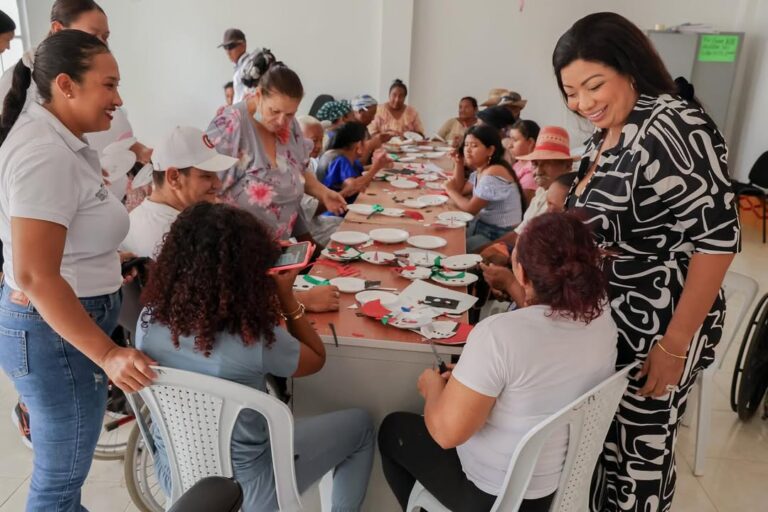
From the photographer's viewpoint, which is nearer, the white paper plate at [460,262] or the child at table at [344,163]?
the white paper plate at [460,262]

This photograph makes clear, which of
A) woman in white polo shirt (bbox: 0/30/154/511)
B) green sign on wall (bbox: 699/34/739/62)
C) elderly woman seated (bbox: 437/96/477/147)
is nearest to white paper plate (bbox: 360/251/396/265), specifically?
woman in white polo shirt (bbox: 0/30/154/511)

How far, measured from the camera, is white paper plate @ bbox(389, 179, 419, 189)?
363 centimetres

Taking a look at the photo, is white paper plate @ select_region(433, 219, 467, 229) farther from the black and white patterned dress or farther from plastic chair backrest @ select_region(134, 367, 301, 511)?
plastic chair backrest @ select_region(134, 367, 301, 511)

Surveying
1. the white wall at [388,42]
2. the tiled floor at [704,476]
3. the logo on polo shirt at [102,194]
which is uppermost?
the white wall at [388,42]

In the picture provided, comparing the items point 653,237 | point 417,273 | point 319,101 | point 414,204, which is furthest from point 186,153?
point 319,101

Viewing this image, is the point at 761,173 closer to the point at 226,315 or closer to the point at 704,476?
the point at 704,476

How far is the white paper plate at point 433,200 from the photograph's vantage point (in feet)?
10.4

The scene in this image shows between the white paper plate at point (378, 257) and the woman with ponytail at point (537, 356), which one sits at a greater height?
the woman with ponytail at point (537, 356)

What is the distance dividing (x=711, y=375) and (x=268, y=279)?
1.72m

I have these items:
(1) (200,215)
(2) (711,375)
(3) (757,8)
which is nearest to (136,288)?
(1) (200,215)

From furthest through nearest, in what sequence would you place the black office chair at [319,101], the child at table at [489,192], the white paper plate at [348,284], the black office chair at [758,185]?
the black office chair at [319,101] → the black office chair at [758,185] → the child at table at [489,192] → the white paper plate at [348,284]

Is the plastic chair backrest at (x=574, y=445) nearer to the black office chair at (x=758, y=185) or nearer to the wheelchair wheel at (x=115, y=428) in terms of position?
the wheelchair wheel at (x=115, y=428)

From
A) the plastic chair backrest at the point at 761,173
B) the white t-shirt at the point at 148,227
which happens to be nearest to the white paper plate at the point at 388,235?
the white t-shirt at the point at 148,227

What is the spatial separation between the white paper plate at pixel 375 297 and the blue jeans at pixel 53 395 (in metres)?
0.74
